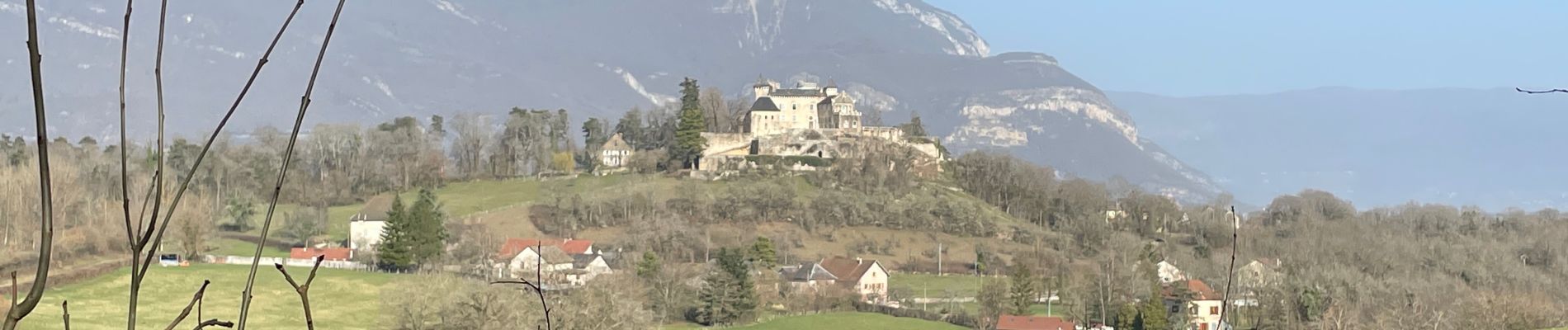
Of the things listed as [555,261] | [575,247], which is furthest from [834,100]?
[555,261]

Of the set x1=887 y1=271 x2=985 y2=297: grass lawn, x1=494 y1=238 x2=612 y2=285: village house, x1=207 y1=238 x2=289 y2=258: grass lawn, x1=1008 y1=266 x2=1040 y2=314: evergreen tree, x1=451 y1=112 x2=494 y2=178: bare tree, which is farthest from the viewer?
x1=451 y1=112 x2=494 y2=178: bare tree

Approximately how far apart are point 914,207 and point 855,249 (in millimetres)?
5807

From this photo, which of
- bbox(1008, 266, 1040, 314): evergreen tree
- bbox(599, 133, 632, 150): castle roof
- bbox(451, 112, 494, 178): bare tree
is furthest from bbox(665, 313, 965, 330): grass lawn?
bbox(451, 112, 494, 178): bare tree

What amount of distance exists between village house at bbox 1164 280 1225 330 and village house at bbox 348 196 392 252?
26501 millimetres

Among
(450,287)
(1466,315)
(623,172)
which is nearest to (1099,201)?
(623,172)

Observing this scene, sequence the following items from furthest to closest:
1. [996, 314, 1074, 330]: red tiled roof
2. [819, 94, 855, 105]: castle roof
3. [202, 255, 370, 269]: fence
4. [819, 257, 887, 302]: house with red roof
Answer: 1. [819, 94, 855, 105]: castle roof
2. [819, 257, 887, 302]: house with red roof
3. [202, 255, 370, 269]: fence
4. [996, 314, 1074, 330]: red tiled roof

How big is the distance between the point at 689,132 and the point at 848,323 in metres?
30.9

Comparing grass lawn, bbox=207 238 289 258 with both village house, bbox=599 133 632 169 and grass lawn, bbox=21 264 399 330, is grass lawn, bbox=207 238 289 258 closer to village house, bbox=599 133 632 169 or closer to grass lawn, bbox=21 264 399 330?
grass lawn, bbox=21 264 399 330

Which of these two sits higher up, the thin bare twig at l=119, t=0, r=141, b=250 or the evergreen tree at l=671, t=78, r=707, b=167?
the evergreen tree at l=671, t=78, r=707, b=167

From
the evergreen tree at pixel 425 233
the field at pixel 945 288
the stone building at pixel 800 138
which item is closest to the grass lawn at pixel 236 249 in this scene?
the evergreen tree at pixel 425 233

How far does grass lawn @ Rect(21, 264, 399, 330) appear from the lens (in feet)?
123

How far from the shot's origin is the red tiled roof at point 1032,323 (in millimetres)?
42719

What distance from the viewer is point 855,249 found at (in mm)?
65312

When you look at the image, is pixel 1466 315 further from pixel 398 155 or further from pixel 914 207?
pixel 398 155
